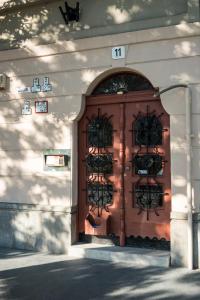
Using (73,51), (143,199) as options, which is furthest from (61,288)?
(73,51)

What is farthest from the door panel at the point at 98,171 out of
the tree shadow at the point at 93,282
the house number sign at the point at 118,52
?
the tree shadow at the point at 93,282

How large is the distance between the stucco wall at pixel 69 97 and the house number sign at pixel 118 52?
0.07 metres

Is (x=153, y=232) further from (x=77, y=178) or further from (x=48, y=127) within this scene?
(x=48, y=127)

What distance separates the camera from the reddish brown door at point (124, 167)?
6.43 metres

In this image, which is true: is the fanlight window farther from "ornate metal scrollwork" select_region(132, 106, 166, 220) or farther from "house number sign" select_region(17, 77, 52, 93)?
"house number sign" select_region(17, 77, 52, 93)

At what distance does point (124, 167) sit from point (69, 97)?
1.46 m

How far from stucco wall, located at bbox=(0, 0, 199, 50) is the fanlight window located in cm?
A: 70

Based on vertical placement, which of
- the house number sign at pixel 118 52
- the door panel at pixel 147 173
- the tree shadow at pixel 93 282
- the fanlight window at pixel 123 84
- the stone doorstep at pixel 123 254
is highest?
the house number sign at pixel 118 52

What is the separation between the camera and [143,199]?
654cm

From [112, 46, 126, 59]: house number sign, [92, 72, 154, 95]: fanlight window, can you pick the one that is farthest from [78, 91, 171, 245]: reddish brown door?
[112, 46, 126, 59]: house number sign

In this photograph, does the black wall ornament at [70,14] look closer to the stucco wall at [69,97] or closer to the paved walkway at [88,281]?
the stucco wall at [69,97]

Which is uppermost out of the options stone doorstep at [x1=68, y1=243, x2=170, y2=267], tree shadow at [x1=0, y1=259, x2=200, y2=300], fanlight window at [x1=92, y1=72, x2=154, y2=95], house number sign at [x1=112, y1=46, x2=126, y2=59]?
house number sign at [x1=112, y1=46, x2=126, y2=59]

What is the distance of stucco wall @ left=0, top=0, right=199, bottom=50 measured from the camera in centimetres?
623

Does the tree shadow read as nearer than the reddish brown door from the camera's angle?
Yes
